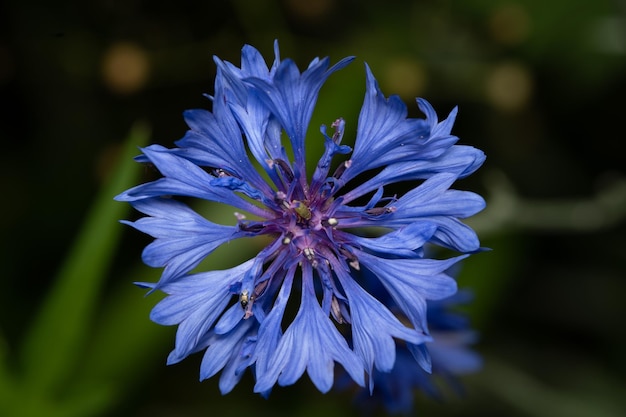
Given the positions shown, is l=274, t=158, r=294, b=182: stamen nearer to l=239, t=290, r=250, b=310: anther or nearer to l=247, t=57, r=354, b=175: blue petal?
l=247, t=57, r=354, b=175: blue petal

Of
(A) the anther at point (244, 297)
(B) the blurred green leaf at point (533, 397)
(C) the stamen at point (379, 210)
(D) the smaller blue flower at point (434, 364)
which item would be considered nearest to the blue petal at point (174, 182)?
(A) the anther at point (244, 297)

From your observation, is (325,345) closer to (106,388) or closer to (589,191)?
(106,388)

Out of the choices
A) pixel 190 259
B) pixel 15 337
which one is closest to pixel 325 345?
pixel 190 259

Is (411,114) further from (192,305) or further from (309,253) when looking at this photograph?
(192,305)

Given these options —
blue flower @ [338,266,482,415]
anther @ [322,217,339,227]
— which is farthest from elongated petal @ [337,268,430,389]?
blue flower @ [338,266,482,415]

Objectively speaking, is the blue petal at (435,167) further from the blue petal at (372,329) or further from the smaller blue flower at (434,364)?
the smaller blue flower at (434,364)
